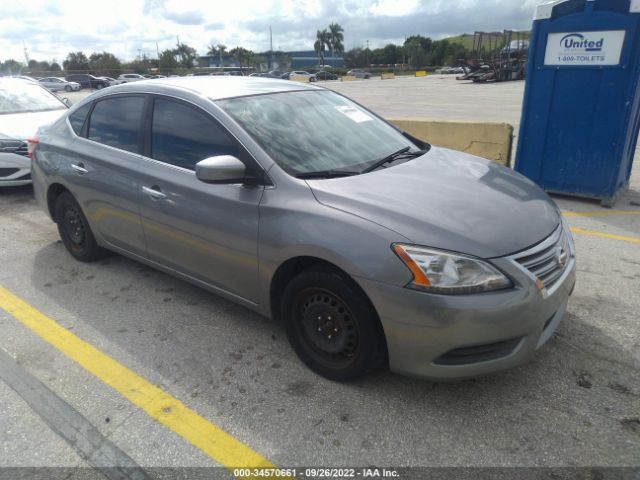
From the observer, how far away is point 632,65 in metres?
5.25

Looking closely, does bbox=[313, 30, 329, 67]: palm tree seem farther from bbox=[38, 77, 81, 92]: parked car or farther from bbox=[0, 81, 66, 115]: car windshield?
bbox=[0, 81, 66, 115]: car windshield

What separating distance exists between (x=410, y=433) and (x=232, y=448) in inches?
34.6

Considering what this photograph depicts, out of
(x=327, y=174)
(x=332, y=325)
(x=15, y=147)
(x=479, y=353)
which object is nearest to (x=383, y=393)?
(x=332, y=325)

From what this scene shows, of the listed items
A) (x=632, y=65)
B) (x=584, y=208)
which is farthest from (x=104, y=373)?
(x=632, y=65)

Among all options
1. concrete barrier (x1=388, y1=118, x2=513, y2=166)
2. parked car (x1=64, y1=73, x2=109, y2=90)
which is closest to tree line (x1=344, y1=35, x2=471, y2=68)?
parked car (x1=64, y1=73, x2=109, y2=90)

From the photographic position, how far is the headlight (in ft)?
7.34

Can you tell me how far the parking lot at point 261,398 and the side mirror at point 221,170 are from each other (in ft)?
3.71

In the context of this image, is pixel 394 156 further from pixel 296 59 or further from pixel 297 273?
pixel 296 59

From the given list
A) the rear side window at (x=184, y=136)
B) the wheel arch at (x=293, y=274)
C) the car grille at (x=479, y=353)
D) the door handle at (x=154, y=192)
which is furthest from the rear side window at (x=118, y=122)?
the car grille at (x=479, y=353)

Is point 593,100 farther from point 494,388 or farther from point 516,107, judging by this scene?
point 516,107

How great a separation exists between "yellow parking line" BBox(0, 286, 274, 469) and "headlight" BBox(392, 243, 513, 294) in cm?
113

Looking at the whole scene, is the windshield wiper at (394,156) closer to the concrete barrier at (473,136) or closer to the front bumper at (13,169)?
the concrete barrier at (473,136)

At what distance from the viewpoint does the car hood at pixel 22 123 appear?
6628 millimetres

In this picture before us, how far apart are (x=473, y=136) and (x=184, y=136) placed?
4939 mm
